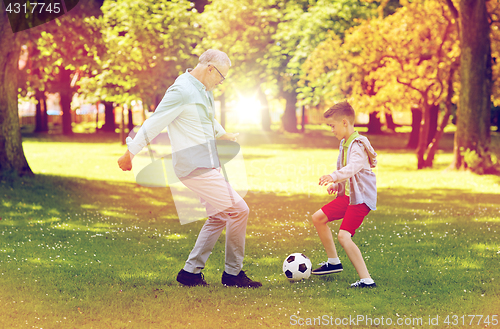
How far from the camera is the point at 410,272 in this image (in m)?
6.03

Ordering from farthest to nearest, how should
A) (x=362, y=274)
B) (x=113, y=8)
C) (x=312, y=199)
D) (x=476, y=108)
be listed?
(x=113, y=8)
(x=476, y=108)
(x=312, y=199)
(x=362, y=274)

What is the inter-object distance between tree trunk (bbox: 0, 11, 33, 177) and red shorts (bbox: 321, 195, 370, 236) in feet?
30.6

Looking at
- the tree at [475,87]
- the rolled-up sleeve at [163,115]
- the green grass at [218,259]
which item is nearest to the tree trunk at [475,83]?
the tree at [475,87]

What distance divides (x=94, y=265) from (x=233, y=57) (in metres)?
23.9

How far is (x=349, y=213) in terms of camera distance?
5328 mm

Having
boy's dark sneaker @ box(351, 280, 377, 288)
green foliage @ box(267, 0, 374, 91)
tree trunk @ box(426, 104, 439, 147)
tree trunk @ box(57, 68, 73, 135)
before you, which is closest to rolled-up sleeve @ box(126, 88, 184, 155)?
boy's dark sneaker @ box(351, 280, 377, 288)

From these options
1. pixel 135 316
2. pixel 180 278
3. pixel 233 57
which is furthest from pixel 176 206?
pixel 233 57

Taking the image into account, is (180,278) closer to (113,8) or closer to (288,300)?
(288,300)

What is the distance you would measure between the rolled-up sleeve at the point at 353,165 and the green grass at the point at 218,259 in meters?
1.16

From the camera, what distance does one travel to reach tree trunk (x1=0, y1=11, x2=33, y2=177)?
12297mm

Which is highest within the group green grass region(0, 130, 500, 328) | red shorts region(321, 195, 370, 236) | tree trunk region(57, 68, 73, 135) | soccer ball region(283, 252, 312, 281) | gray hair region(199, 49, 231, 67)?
tree trunk region(57, 68, 73, 135)

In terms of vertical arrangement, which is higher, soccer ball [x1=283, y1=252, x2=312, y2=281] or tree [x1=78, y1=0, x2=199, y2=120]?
tree [x1=78, y1=0, x2=199, y2=120]

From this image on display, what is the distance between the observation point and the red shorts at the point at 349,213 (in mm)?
5305
